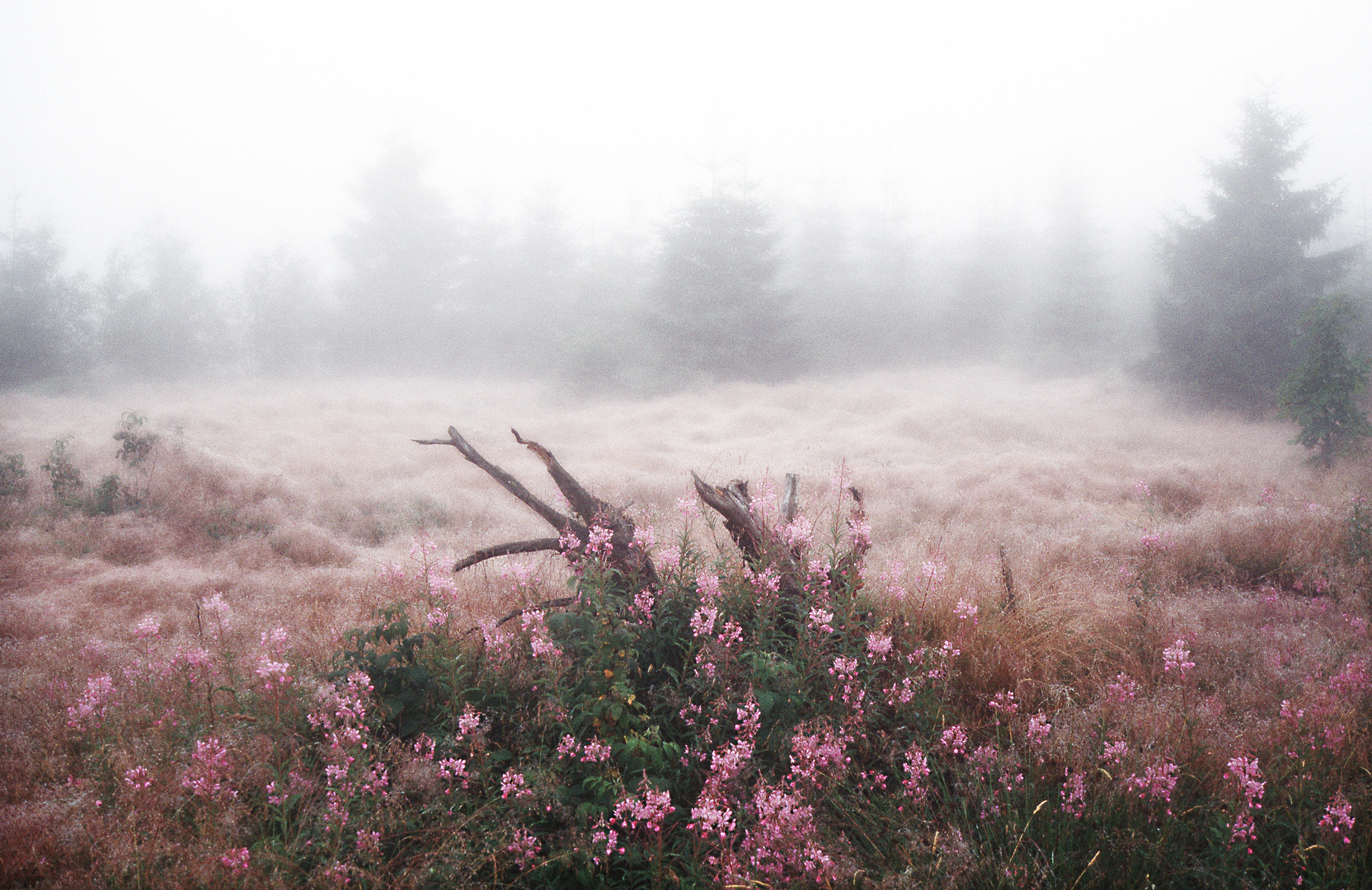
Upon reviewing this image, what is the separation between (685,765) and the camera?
7.47ft

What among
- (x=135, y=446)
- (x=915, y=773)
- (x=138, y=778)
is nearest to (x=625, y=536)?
(x=915, y=773)

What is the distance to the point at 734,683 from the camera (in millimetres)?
2646

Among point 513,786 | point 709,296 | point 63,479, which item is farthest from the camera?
point 709,296

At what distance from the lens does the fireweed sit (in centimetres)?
191

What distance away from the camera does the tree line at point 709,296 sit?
585 inches

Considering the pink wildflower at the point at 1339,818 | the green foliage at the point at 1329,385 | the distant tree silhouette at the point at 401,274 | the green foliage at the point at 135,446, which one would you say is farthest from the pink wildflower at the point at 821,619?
the distant tree silhouette at the point at 401,274

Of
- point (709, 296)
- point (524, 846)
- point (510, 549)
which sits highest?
point (709, 296)

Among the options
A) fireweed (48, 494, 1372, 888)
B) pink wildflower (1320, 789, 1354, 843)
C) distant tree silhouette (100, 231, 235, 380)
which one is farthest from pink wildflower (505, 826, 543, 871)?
distant tree silhouette (100, 231, 235, 380)

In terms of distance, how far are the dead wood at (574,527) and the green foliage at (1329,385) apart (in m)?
11.2

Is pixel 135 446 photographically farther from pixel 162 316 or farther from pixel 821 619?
pixel 162 316

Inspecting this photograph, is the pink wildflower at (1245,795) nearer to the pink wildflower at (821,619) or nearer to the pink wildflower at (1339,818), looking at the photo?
the pink wildflower at (1339,818)

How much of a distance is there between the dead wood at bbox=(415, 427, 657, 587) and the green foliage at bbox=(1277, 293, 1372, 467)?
11.2 m

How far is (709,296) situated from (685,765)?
1993 centimetres

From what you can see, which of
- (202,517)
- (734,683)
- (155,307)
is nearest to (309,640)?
(734,683)
